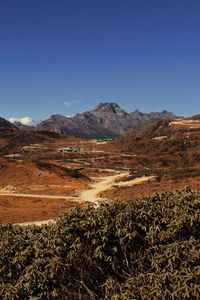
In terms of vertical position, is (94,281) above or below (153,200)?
below

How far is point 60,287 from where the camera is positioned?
1037cm

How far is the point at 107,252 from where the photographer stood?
Answer: 10.8 metres

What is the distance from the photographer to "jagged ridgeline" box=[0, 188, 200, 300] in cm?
905

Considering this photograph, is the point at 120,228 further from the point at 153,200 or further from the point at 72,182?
the point at 72,182

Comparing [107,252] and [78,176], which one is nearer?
[107,252]

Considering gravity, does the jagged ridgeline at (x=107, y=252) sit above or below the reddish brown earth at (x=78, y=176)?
above

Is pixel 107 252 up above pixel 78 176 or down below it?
above

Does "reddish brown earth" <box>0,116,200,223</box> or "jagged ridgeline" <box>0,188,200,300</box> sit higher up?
"jagged ridgeline" <box>0,188,200,300</box>

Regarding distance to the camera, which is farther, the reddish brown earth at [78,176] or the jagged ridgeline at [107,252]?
the reddish brown earth at [78,176]

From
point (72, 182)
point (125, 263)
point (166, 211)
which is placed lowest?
point (72, 182)

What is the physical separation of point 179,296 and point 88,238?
4147 millimetres

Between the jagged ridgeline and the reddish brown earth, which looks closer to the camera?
the jagged ridgeline

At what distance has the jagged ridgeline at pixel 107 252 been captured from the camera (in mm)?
9055

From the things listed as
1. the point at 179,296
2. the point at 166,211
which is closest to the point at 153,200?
the point at 166,211
